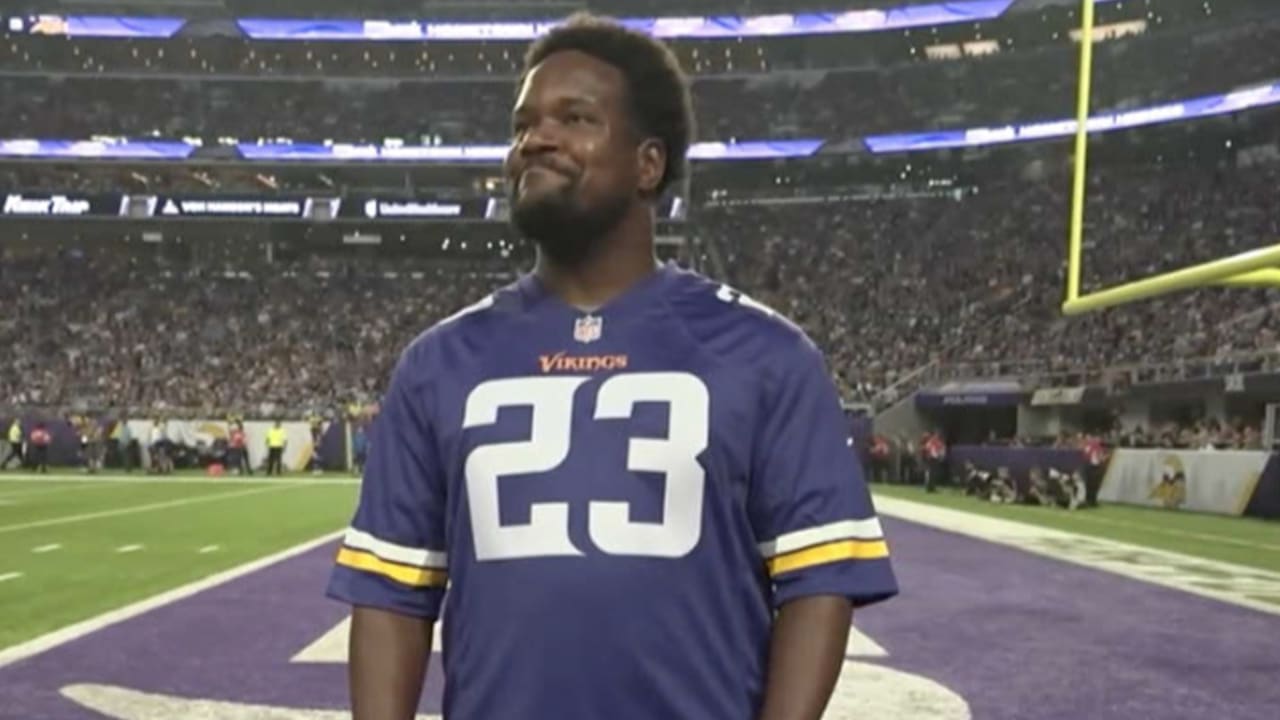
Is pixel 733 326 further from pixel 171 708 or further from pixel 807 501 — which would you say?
pixel 171 708

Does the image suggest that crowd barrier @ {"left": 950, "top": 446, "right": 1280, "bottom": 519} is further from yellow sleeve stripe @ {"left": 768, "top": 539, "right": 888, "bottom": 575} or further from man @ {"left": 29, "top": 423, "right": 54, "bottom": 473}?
man @ {"left": 29, "top": 423, "right": 54, "bottom": 473}

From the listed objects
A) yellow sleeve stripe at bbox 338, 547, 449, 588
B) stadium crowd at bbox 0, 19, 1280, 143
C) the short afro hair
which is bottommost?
yellow sleeve stripe at bbox 338, 547, 449, 588

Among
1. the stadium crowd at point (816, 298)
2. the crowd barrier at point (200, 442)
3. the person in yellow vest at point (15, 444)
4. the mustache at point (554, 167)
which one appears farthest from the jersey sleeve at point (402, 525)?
the person in yellow vest at point (15, 444)

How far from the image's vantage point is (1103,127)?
39844mm

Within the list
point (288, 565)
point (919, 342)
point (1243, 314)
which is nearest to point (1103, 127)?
point (919, 342)

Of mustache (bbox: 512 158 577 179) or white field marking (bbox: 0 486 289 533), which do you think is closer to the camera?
mustache (bbox: 512 158 577 179)

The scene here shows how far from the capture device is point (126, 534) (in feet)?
43.3

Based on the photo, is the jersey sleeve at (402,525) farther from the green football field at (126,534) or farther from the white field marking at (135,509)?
the white field marking at (135,509)

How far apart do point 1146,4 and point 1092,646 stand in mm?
31812

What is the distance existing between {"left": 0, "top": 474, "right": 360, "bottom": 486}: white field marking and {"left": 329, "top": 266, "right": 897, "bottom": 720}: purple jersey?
22726 millimetres

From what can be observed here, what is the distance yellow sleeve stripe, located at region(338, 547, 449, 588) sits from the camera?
6.00 ft

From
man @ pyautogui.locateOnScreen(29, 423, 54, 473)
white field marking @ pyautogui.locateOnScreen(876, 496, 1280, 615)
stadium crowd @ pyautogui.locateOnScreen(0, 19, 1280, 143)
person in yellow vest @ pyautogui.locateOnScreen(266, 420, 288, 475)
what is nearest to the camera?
white field marking @ pyautogui.locateOnScreen(876, 496, 1280, 615)

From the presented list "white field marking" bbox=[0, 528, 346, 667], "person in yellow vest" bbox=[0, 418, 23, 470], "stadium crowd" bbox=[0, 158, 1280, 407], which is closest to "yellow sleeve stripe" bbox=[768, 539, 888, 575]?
"white field marking" bbox=[0, 528, 346, 667]

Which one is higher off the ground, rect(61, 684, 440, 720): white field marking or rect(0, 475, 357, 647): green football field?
rect(61, 684, 440, 720): white field marking
